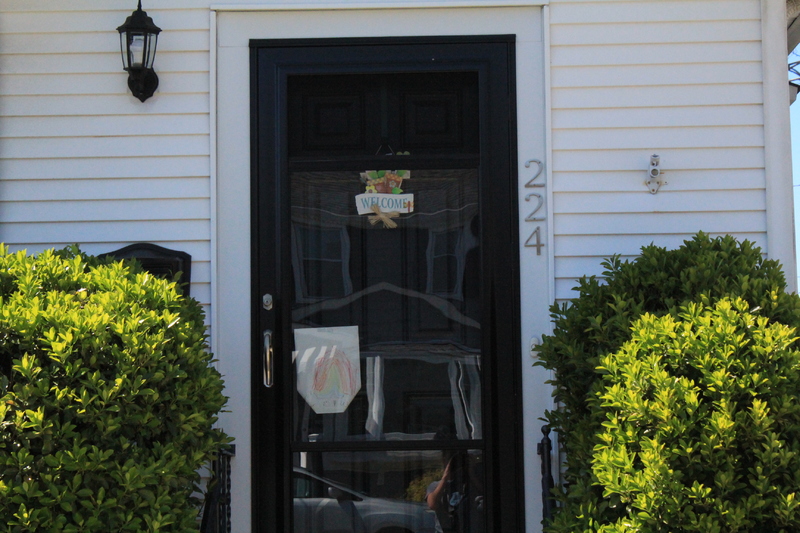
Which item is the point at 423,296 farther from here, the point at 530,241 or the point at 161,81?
the point at 161,81

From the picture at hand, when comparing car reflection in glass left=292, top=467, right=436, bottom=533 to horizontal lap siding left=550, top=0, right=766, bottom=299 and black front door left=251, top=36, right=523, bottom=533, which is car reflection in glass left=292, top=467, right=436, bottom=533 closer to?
black front door left=251, top=36, right=523, bottom=533

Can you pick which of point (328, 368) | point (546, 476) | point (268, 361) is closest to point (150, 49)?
point (268, 361)

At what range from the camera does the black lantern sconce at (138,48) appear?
4.13m

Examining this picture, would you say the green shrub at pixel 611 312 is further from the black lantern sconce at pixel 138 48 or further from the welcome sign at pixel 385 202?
the black lantern sconce at pixel 138 48

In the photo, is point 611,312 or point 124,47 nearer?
point 611,312

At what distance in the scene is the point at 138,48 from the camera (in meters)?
4.14

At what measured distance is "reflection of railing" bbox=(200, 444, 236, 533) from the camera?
3703mm

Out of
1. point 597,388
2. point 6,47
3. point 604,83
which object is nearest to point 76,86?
point 6,47

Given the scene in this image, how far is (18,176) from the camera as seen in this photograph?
4.28 metres

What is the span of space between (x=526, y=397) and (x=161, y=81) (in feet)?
8.27

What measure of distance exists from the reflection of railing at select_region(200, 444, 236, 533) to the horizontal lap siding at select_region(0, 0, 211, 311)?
115 centimetres

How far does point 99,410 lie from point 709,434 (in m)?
2.24

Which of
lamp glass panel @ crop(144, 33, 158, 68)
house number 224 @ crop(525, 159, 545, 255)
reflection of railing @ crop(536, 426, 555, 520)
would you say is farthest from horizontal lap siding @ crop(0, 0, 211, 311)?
reflection of railing @ crop(536, 426, 555, 520)

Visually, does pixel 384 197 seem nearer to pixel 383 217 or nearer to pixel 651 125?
pixel 383 217
